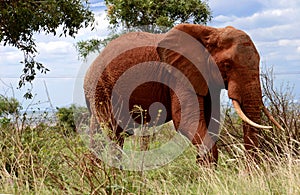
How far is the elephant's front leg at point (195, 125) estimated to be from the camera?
23.8 feet

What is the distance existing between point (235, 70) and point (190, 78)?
2.53 feet

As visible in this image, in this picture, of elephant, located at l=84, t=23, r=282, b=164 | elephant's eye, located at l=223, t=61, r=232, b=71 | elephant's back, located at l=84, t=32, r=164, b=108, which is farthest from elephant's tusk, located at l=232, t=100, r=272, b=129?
elephant's back, located at l=84, t=32, r=164, b=108

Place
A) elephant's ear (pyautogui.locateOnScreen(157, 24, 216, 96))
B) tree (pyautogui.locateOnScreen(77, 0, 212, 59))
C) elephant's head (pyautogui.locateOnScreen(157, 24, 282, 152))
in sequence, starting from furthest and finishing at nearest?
tree (pyautogui.locateOnScreen(77, 0, 212, 59)) → elephant's ear (pyautogui.locateOnScreen(157, 24, 216, 96)) → elephant's head (pyautogui.locateOnScreen(157, 24, 282, 152))

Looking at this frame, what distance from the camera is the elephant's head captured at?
719cm

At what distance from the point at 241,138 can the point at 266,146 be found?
18.3 inches

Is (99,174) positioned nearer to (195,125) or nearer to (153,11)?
(195,125)

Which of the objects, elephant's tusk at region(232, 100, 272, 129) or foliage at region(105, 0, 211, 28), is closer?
elephant's tusk at region(232, 100, 272, 129)

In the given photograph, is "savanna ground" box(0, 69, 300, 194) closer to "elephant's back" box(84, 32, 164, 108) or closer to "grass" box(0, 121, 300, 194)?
"grass" box(0, 121, 300, 194)

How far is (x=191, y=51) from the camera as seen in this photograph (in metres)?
7.77

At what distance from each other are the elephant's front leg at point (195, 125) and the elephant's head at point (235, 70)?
0.26 metres

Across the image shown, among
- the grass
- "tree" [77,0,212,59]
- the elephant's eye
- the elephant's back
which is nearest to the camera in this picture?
the grass

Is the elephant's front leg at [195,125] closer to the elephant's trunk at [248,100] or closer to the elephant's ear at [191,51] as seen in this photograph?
the elephant's ear at [191,51]

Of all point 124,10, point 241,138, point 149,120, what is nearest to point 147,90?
point 149,120

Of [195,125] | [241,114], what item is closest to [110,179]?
[195,125]
